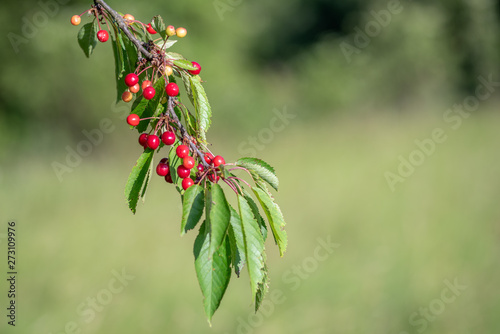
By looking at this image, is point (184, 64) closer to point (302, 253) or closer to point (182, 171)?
point (182, 171)

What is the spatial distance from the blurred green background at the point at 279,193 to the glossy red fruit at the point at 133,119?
A: 2730 mm

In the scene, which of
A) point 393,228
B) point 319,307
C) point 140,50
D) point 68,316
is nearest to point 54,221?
point 68,316

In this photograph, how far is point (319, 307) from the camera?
445cm

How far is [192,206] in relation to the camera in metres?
1.03

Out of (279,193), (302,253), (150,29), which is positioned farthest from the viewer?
(279,193)

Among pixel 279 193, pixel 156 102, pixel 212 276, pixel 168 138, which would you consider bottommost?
pixel 212 276

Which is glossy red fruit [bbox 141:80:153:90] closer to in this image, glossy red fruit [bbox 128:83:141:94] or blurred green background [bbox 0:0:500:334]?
glossy red fruit [bbox 128:83:141:94]

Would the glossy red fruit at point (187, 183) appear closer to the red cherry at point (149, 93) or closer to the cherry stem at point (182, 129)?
the cherry stem at point (182, 129)

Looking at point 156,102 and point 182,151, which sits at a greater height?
point 156,102

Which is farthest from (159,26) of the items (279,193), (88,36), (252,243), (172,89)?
(279,193)

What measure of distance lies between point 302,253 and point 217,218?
4499mm

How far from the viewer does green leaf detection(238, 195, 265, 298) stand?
3.23ft

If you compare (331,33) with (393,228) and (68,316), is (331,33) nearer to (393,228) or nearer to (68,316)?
(393,228)

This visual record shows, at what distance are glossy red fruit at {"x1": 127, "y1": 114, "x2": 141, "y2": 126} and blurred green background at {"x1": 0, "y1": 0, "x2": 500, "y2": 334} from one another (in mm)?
2730
